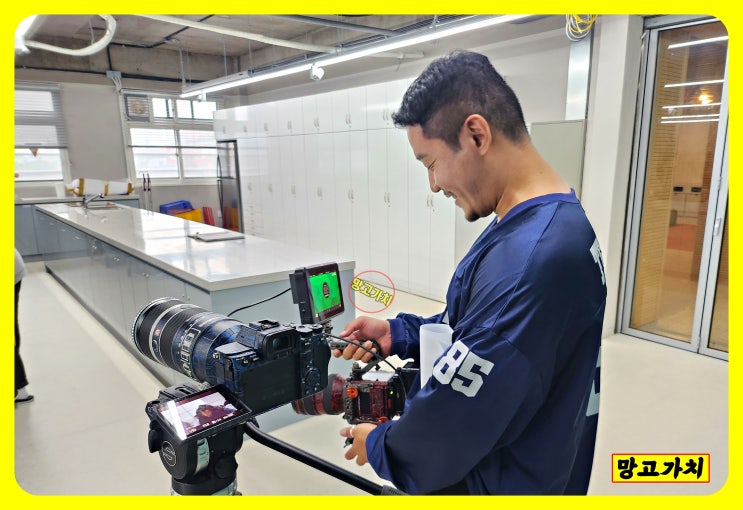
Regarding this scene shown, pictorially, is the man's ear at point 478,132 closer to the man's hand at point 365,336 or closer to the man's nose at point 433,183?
Result: the man's nose at point 433,183

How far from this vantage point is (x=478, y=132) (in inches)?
32.6

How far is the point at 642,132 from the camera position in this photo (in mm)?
3336

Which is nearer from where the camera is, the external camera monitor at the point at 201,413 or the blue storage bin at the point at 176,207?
the external camera monitor at the point at 201,413

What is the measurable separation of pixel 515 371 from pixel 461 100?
48cm

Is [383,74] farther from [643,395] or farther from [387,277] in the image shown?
[643,395]

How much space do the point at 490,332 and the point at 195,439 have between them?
56cm

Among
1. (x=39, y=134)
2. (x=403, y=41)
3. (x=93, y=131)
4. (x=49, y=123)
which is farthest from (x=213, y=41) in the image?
(x=403, y=41)

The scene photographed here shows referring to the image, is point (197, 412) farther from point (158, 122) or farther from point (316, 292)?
point (158, 122)

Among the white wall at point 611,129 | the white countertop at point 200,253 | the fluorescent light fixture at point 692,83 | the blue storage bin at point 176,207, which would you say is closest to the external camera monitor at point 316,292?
the white countertop at point 200,253

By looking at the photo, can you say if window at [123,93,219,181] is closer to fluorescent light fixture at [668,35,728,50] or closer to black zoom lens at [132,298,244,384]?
fluorescent light fixture at [668,35,728,50]

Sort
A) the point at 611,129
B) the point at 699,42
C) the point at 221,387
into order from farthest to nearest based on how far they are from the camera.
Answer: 1. the point at 611,129
2. the point at 699,42
3. the point at 221,387

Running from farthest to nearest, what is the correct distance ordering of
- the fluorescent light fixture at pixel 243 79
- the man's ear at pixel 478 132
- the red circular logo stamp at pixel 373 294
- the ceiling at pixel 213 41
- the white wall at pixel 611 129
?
the ceiling at pixel 213 41 → the fluorescent light fixture at pixel 243 79 → the red circular logo stamp at pixel 373 294 → the white wall at pixel 611 129 → the man's ear at pixel 478 132

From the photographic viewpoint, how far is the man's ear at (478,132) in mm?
823

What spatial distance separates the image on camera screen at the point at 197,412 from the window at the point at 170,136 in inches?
307
